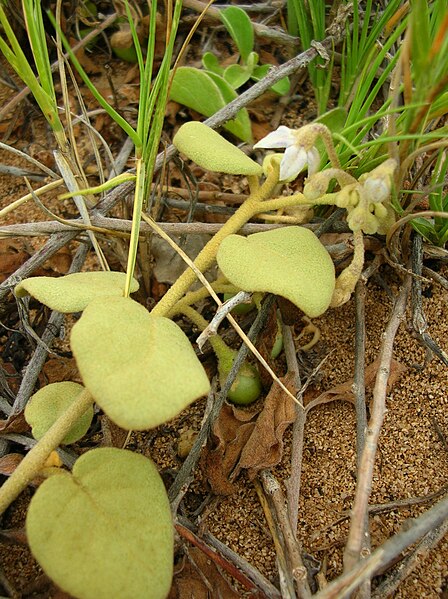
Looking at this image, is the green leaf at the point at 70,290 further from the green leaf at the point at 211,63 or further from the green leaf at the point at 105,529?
the green leaf at the point at 211,63

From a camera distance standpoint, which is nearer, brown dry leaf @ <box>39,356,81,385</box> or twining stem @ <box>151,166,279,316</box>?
twining stem @ <box>151,166,279,316</box>

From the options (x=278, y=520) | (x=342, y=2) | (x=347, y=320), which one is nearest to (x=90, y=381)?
(x=278, y=520)

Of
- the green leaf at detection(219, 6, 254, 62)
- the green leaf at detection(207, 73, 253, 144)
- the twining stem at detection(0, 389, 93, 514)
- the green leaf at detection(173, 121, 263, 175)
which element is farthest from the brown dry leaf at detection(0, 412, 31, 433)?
the green leaf at detection(219, 6, 254, 62)

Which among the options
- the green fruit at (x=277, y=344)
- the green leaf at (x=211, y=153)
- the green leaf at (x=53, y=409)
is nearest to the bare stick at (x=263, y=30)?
the green leaf at (x=211, y=153)

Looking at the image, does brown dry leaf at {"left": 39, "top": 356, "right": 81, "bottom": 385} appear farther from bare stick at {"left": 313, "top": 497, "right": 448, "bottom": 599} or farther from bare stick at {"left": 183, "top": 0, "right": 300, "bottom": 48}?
bare stick at {"left": 183, "top": 0, "right": 300, "bottom": 48}

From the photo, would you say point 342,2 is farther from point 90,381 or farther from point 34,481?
point 34,481
